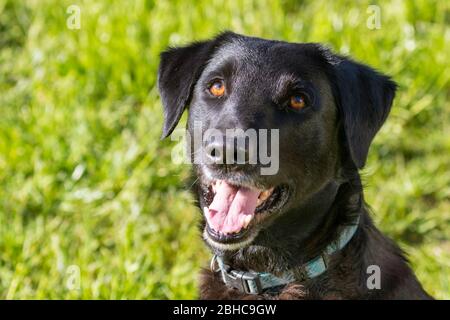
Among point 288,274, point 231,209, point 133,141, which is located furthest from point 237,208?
point 133,141

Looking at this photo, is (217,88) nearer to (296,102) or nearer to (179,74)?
(179,74)

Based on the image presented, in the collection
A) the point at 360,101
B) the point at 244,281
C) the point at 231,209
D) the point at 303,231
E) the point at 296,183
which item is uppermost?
the point at 360,101

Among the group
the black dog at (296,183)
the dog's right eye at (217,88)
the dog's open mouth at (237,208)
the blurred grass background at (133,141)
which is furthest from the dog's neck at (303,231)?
the blurred grass background at (133,141)

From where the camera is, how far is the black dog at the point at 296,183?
3.57m

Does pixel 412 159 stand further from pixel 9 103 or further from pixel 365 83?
pixel 9 103

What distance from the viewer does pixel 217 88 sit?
376 centimetres

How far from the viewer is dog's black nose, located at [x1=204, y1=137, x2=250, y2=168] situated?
333 cm

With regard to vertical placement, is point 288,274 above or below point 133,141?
below

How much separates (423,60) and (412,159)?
0.86m

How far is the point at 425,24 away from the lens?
6.67 meters

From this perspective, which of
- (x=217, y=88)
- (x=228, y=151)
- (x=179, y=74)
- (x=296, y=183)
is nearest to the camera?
(x=228, y=151)

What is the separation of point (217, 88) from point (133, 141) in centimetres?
204

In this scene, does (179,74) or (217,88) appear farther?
(179,74)

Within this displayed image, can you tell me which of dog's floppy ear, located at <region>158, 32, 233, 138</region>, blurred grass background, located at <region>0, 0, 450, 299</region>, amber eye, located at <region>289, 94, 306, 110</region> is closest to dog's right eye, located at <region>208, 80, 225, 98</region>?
dog's floppy ear, located at <region>158, 32, 233, 138</region>
